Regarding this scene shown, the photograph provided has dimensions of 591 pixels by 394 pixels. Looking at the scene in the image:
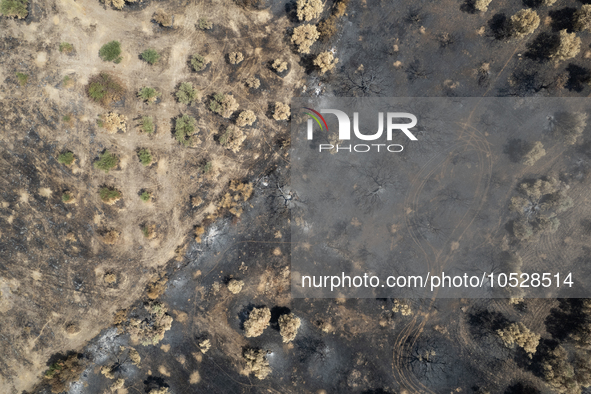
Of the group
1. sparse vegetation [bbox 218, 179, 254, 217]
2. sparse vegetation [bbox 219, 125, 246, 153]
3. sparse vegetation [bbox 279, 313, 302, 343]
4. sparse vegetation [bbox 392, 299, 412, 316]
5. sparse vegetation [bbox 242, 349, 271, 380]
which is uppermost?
sparse vegetation [bbox 219, 125, 246, 153]

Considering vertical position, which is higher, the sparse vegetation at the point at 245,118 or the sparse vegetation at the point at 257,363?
the sparse vegetation at the point at 245,118

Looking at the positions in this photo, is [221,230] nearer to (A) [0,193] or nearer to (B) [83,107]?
(B) [83,107]

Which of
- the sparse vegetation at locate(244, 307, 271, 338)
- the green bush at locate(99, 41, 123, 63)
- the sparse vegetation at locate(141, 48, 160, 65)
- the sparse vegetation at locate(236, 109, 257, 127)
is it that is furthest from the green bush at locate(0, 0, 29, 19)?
the sparse vegetation at locate(244, 307, 271, 338)

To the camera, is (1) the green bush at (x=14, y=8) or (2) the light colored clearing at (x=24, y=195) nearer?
(1) the green bush at (x=14, y=8)

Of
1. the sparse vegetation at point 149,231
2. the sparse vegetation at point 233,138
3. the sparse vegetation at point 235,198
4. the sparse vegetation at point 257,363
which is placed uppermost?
the sparse vegetation at point 233,138

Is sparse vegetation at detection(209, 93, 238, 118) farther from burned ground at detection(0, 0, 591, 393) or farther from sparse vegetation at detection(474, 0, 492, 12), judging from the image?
sparse vegetation at detection(474, 0, 492, 12)

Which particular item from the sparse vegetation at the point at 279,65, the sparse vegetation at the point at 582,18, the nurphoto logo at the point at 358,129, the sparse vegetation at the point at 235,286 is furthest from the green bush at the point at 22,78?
the sparse vegetation at the point at 582,18

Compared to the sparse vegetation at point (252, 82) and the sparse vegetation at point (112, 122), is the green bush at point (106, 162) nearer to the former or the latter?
the sparse vegetation at point (112, 122)

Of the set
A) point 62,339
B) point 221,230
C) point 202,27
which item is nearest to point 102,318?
point 62,339
